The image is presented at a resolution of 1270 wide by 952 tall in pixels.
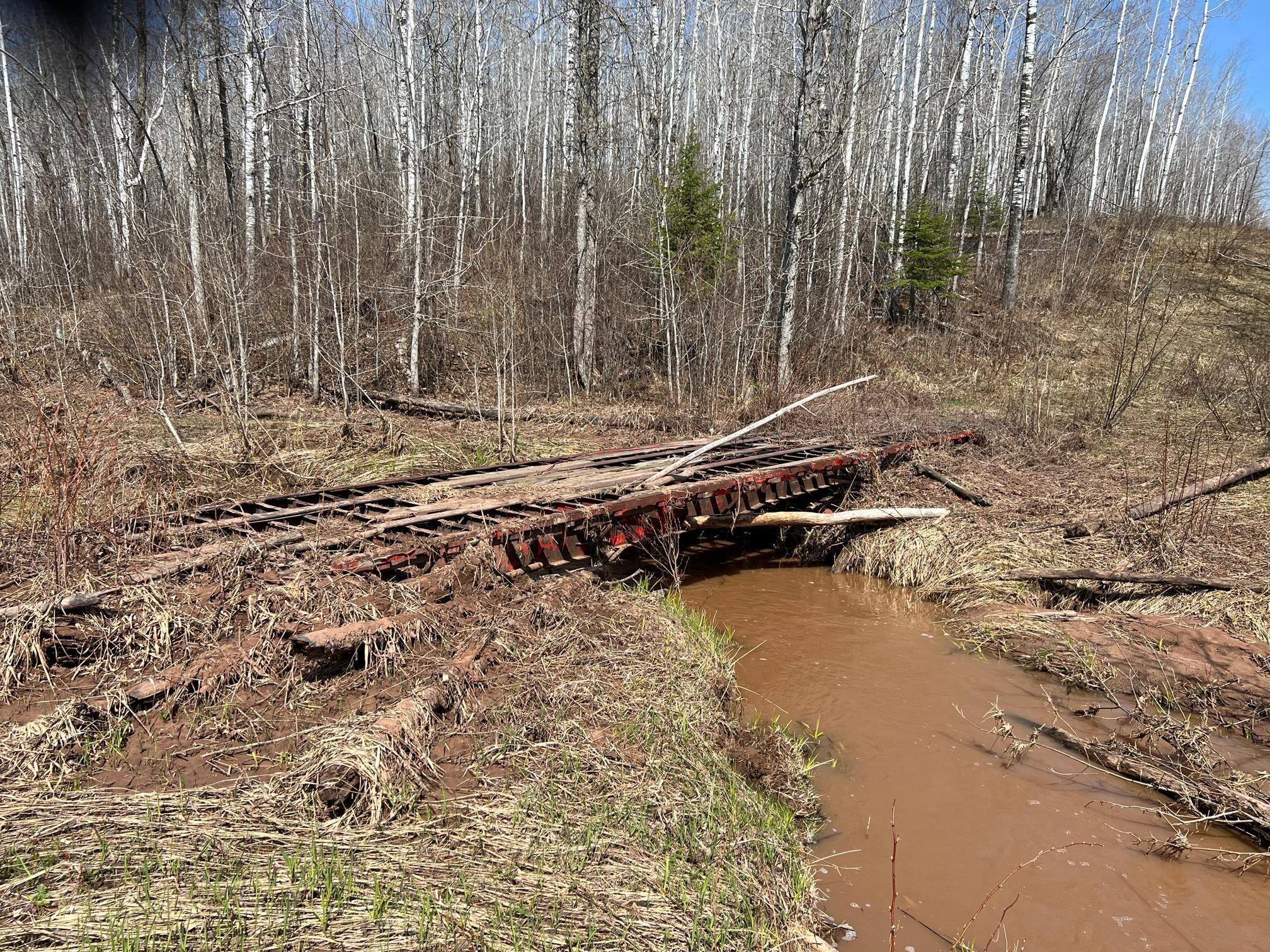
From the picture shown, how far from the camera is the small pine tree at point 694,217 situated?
16.0 metres

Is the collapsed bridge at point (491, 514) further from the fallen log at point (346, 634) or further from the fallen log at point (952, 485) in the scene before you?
the fallen log at point (952, 485)

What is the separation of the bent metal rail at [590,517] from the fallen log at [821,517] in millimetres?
165

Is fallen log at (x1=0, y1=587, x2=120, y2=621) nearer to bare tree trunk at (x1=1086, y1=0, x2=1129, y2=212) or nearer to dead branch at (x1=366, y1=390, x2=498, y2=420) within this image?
dead branch at (x1=366, y1=390, x2=498, y2=420)

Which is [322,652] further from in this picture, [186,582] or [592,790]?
[592,790]

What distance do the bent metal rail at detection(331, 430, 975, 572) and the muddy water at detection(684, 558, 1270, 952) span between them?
1.53 meters

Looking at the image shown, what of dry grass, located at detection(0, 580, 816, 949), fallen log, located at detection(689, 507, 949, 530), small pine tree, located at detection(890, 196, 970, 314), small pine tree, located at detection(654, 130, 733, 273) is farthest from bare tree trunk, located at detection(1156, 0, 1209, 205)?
dry grass, located at detection(0, 580, 816, 949)

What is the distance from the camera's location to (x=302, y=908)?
114 inches

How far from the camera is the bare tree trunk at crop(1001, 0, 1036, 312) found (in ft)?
57.4

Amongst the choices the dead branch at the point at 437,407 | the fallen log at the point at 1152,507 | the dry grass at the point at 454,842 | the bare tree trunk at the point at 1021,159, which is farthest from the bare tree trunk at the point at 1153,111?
the dry grass at the point at 454,842

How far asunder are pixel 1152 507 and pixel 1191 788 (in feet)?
16.3

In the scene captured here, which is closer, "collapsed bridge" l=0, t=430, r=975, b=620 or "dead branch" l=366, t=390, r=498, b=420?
"collapsed bridge" l=0, t=430, r=975, b=620

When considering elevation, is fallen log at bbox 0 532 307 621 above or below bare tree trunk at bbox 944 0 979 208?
below

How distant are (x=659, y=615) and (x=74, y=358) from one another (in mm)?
12327

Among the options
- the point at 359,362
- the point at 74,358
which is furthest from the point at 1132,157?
the point at 74,358
